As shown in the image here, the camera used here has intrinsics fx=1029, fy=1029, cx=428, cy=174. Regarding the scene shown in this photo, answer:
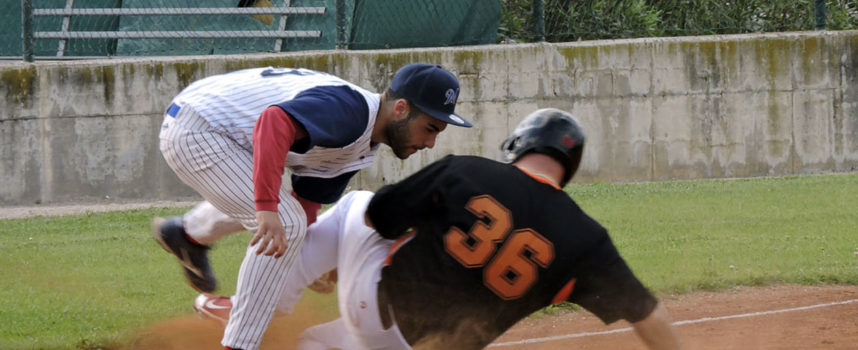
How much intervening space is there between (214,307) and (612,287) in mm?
2087

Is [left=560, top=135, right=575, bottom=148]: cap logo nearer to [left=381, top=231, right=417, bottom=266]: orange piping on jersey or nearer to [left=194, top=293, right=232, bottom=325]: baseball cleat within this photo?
[left=381, top=231, right=417, bottom=266]: orange piping on jersey

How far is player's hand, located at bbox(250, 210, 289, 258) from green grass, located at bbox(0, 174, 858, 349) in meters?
2.01

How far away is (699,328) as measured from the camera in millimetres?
5949

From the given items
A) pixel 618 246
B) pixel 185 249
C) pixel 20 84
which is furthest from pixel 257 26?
pixel 185 249

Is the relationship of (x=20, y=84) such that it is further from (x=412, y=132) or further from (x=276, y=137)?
(x=276, y=137)

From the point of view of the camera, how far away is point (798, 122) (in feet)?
41.3

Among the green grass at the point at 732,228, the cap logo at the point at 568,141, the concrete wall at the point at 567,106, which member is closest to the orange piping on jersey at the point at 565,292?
the cap logo at the point at 568,141

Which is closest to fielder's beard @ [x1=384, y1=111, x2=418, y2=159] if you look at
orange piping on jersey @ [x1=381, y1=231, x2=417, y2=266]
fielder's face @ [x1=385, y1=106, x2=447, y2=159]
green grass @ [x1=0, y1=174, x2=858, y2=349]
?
fielder's face @ [x1=385, y1=106, x2=447, y2=159]

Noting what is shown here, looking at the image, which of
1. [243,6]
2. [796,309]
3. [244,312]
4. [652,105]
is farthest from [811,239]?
[243,6]

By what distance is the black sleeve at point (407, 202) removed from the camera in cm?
347

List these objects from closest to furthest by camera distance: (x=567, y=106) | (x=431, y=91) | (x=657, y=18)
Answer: (x=431, y=91) → (x=567, y=106) → (x=657, y=18)

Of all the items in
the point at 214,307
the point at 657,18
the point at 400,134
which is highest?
the point at 657,18

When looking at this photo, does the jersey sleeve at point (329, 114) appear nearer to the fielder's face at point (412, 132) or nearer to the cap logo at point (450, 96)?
the fielder's face at point (412, 132)

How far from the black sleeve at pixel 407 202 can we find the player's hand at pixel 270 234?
482 mm
